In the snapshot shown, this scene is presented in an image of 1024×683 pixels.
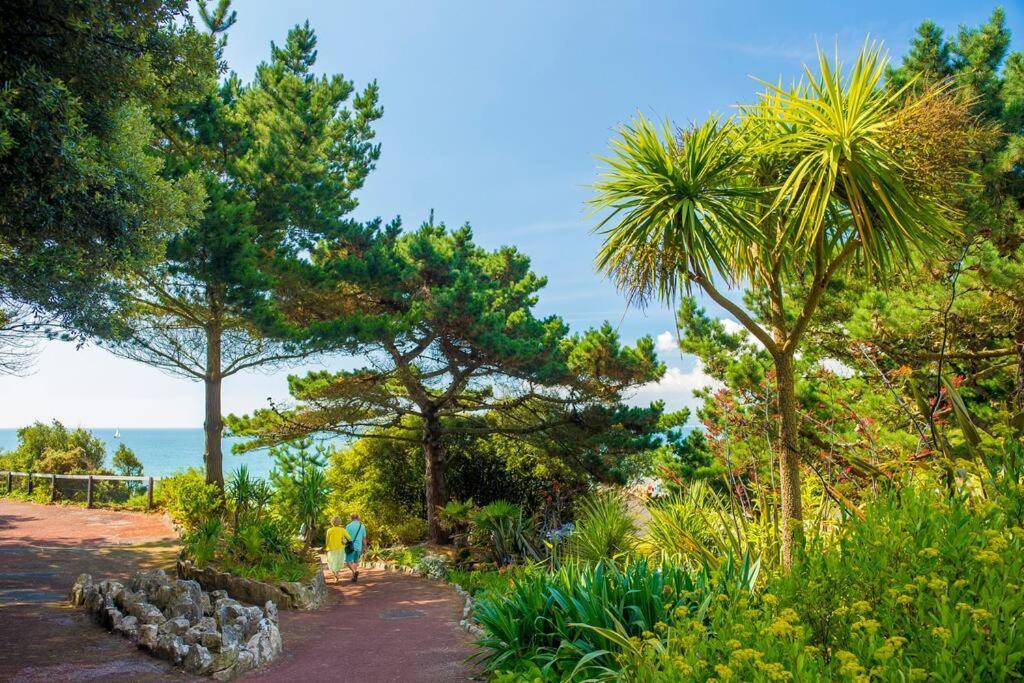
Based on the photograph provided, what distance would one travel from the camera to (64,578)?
1066 cm

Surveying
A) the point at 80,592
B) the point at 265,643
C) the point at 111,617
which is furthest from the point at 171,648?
the point at 80,592

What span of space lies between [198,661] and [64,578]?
5686 millimetres

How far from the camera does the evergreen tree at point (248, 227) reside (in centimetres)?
1177

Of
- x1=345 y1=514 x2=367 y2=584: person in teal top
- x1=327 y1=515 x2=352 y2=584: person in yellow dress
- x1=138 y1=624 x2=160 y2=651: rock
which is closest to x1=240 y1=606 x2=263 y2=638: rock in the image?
x1=138 y1=624 x2=160 y2=651: rock

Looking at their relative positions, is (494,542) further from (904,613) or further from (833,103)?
(904,613)

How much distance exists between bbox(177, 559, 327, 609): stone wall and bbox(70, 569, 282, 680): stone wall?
638mm

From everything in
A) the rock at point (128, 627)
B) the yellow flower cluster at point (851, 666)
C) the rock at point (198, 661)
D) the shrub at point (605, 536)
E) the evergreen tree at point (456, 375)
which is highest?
the evergreen tree at point (456, 375)

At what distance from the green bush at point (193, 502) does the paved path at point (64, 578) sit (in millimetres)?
448

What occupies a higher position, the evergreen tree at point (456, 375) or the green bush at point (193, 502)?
the evergreen tree at point (456, 375)

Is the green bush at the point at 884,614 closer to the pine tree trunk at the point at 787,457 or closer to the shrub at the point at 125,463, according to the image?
the pine tree trunk at the point at 787,457

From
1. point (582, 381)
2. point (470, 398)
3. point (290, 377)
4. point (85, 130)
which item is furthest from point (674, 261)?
point (290, 377)

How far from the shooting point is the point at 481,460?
17.2 meters

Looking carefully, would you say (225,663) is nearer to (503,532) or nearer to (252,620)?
(252,620)

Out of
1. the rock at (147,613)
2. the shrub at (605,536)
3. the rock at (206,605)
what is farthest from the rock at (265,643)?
the shrub at (605,536)
